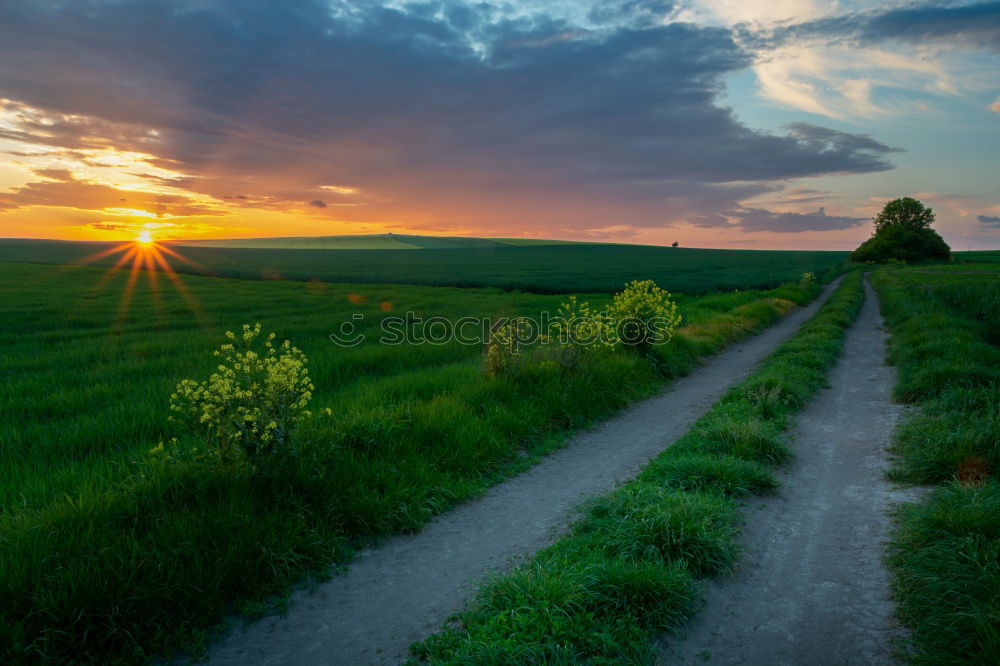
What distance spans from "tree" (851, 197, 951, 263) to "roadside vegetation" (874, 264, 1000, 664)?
252ft

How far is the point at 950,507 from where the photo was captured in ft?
15.4

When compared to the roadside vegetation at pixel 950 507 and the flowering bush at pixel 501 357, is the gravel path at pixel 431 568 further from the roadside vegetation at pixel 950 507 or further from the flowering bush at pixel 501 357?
the roadside vegetation at pixel 950 507

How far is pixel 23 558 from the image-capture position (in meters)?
3.78

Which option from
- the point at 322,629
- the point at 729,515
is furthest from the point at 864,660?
the point at 322,629

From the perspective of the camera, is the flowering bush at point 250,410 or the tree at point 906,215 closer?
the flowering bush at point 250,410

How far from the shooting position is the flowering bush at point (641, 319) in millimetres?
12383

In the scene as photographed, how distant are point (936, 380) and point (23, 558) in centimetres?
1204

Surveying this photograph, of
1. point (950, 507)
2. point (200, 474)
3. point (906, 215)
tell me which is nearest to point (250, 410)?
point (200, 474)

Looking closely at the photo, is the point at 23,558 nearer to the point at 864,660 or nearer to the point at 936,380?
the point at 864,660

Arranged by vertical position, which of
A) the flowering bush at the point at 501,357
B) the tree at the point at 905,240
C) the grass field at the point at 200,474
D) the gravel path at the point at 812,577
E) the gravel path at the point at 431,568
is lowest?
the gravel path at the point at 431,568

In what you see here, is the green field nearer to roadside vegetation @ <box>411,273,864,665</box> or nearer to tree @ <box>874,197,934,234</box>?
tree @ <box>874,197,934,234</box>

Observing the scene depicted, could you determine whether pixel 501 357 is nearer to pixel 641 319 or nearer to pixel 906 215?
pixel 641 319

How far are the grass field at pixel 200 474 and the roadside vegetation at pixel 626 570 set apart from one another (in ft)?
5.22

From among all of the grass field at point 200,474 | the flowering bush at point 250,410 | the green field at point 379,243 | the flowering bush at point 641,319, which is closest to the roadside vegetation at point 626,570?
the grass field at point 200,474
